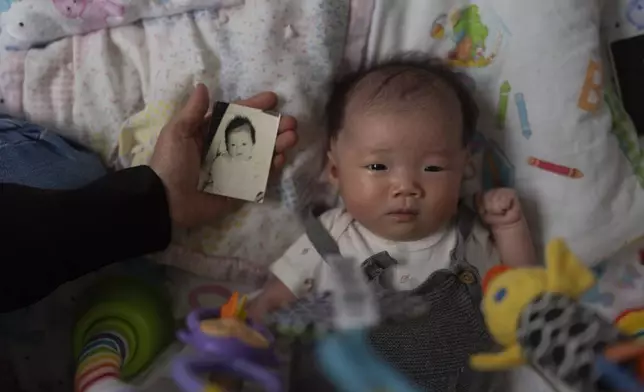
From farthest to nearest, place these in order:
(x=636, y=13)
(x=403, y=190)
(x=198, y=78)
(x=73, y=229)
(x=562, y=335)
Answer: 1. (x=636, y=13)
2. (x=198, y=78)
3. (x=403, y=190)
4. (x=73, y=229)
5. (x=562, y=335)

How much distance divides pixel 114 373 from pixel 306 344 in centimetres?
25

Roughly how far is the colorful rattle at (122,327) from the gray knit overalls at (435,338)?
22 cm

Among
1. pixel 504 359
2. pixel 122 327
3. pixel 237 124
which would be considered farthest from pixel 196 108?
pixel 504 359

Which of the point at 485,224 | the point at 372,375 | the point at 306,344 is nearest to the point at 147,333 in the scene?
the point at 306,344

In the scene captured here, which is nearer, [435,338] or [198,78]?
[435,338]

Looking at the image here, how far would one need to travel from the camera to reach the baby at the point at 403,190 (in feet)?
3.60

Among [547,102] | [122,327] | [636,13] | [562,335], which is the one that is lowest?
[122,327]

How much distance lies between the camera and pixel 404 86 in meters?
1.12

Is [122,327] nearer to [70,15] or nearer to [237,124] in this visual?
[237,124]

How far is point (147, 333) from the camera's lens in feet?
3.64

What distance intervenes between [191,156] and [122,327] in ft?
0.88

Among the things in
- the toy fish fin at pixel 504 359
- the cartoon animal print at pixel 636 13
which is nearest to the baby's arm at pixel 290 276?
the toy fish fin at pixel 504 359

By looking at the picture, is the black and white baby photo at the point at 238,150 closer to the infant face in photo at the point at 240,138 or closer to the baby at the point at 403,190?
the infant face in photo at the point at 240,138

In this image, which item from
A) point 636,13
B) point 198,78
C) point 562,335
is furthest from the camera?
point 636,13
